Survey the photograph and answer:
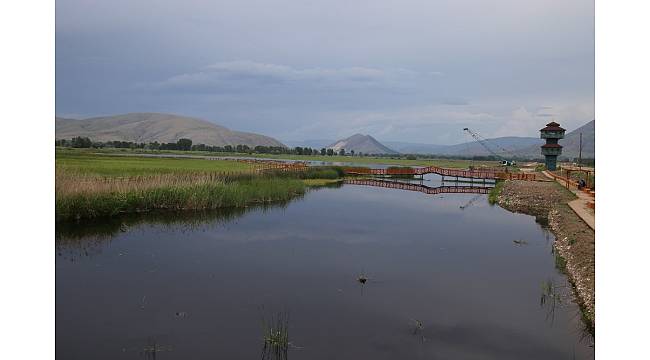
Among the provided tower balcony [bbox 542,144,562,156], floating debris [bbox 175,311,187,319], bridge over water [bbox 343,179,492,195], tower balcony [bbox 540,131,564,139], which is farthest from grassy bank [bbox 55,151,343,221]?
tower balcony [bbox 542,144,562,156]

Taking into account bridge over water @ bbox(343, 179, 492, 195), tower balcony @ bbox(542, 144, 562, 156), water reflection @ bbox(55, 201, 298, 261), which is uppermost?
tower balcony @ bbox(542, 144, 562, 156)

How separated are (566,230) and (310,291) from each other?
14178mm

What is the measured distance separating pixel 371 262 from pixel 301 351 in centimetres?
811

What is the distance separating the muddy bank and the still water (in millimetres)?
563

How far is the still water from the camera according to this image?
35.2 ft

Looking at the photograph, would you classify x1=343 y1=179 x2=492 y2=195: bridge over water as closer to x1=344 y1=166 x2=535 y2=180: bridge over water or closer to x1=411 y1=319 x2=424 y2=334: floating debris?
x1=344 y1=166 x2=535 y2=180: bridge over water

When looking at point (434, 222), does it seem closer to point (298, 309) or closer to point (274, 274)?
point (274, 274)

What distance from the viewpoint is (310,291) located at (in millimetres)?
14414

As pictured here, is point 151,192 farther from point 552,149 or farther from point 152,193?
point 552,149

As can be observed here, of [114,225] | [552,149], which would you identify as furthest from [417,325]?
[552,149]

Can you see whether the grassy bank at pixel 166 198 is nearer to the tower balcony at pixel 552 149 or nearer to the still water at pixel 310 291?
the still water at pixel 310 291

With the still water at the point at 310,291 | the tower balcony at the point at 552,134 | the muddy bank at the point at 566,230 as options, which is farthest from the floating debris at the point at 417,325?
the tower balcony at the point at 552,134

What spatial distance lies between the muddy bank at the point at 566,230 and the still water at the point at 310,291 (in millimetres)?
563

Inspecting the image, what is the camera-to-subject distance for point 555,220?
2648cm
